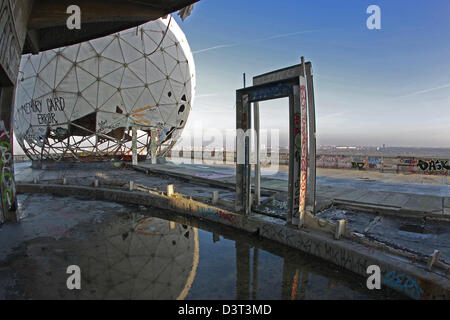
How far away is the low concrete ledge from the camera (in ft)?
16.1

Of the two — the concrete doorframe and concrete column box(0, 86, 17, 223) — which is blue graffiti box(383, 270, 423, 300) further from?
concrete column box(0, 86, 17, 223)

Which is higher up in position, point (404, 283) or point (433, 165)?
point (433, 165)

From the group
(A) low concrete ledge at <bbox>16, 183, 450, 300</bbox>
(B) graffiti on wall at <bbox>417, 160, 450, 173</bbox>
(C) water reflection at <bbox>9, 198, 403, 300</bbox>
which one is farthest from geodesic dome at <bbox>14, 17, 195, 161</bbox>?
(B) graffiti on wall at <bbox>417, 160, 450, 173</bbox>

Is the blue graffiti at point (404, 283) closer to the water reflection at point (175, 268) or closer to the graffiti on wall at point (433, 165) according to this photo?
the water reflection at point (175, 268)

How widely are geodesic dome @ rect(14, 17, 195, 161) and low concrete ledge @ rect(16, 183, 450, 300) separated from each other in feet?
40.6

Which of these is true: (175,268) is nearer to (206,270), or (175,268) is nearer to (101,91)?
(206,270)

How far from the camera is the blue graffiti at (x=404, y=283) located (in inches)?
196

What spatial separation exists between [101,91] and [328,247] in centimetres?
2173

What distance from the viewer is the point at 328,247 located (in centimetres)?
672

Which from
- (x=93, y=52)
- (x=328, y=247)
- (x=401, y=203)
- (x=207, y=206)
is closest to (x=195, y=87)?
(x=93, y=52)

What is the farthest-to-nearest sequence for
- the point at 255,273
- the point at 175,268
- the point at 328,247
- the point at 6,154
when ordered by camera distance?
1. the point at 6,154
2. the point at 328,247
3. the point at 175,268
4. the point at 255,273

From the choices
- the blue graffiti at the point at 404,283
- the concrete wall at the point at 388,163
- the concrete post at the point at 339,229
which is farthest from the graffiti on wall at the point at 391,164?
the blue graffiti at the point at 404,283

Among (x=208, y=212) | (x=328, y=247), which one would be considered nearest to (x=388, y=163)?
(x=208, y=212)
